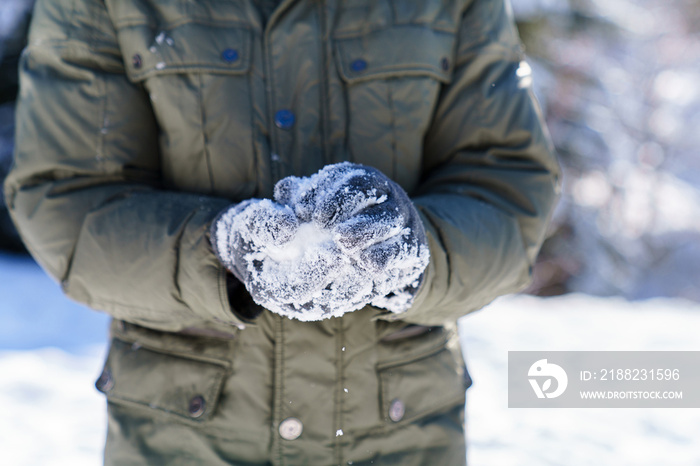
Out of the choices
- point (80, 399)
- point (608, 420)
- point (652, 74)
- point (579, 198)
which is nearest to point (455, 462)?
point (608, 420)

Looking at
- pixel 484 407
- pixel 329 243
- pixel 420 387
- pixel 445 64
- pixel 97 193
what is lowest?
pixel 484 407

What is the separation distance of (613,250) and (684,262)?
5.80 meters

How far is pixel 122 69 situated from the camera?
1.40 metres

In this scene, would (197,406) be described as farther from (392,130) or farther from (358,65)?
(358,65)

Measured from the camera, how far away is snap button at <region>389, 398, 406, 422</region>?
4.43 ft

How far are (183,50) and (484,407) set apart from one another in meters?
2.29

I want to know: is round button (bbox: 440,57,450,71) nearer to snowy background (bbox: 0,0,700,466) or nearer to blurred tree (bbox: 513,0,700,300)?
snowy background (bbox: 0,0,700,466)

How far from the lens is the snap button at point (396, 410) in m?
1.35

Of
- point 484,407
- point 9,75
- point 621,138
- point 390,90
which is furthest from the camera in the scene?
point 621,138

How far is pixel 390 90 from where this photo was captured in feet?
4.65

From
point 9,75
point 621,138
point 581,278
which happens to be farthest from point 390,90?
point 621,138

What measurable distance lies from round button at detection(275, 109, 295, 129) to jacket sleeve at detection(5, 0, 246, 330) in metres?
0.25

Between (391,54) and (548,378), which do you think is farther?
(548,378)

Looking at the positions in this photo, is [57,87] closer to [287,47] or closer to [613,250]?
[287,47]
